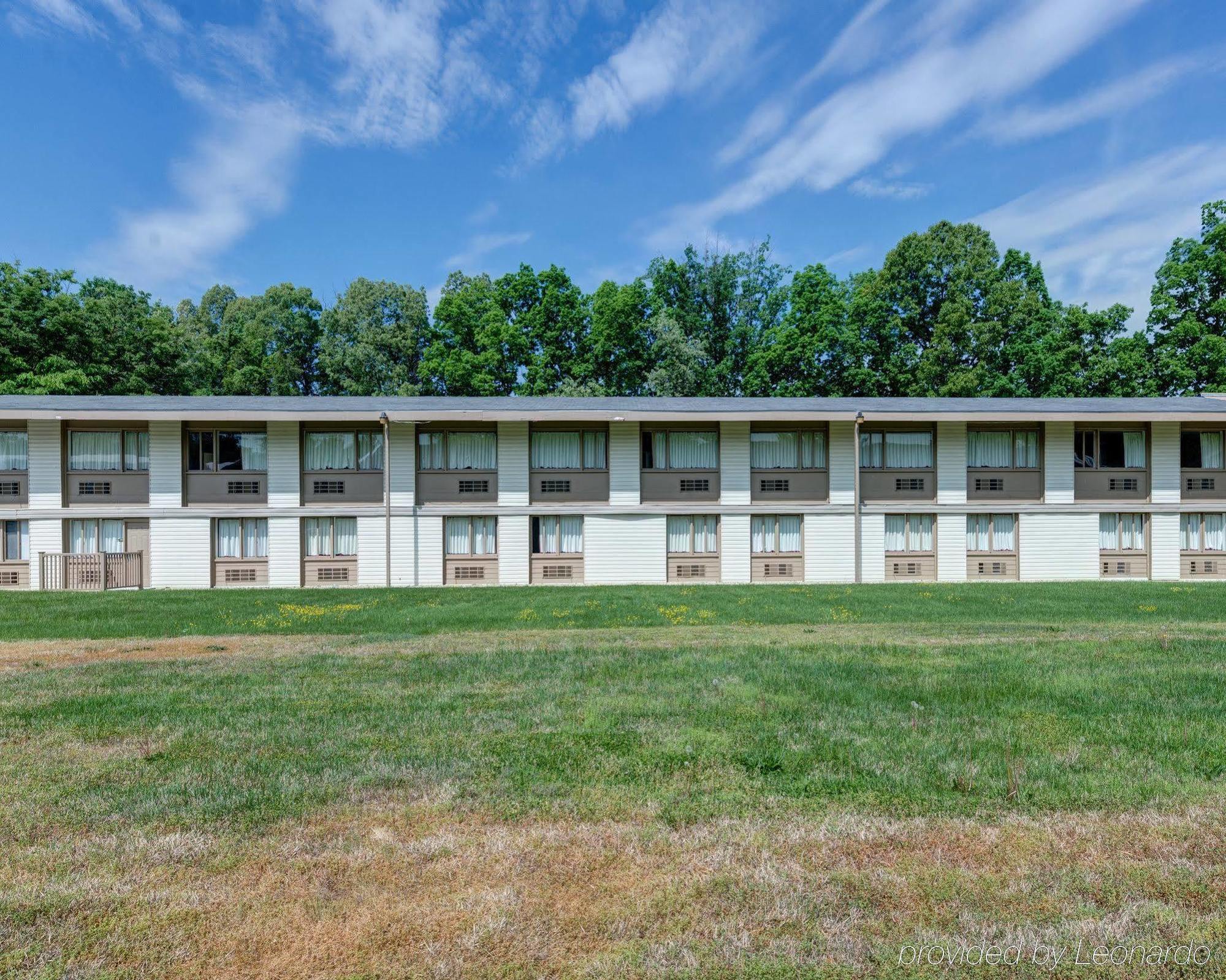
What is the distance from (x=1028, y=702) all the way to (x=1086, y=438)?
20404mm

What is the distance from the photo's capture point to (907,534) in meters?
22.3

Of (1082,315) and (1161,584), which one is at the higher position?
(1082,315)

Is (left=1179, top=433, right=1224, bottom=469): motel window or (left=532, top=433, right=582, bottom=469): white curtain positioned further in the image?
(left=1179, top=433, right=1224, bottom=469): motel window

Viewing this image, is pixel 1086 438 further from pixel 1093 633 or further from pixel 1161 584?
pixel 1093 633

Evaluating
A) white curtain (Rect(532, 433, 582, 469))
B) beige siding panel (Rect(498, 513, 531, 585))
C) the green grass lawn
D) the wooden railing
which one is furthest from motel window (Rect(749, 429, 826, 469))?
the wooden railing

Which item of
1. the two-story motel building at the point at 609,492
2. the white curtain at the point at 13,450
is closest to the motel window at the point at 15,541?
the two-story motel building at the point at 609,492

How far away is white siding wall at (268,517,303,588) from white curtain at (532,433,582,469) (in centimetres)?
744

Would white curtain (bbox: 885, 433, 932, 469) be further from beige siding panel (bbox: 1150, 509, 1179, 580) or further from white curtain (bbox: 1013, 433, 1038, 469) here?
beige siding panel (bbox: 1150, 509, 1179, 580)

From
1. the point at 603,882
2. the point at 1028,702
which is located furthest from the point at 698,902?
the point at 1028,702

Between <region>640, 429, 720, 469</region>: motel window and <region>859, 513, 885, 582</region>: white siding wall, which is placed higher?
<region>640, 429, 720, 469</region>: motel window

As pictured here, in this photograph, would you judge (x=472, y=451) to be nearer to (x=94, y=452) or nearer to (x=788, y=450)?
(x=788, y=450)

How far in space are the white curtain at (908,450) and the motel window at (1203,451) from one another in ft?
27.3

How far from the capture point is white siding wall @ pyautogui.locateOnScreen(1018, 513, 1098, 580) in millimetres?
22203

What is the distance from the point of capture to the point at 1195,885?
3.19m
